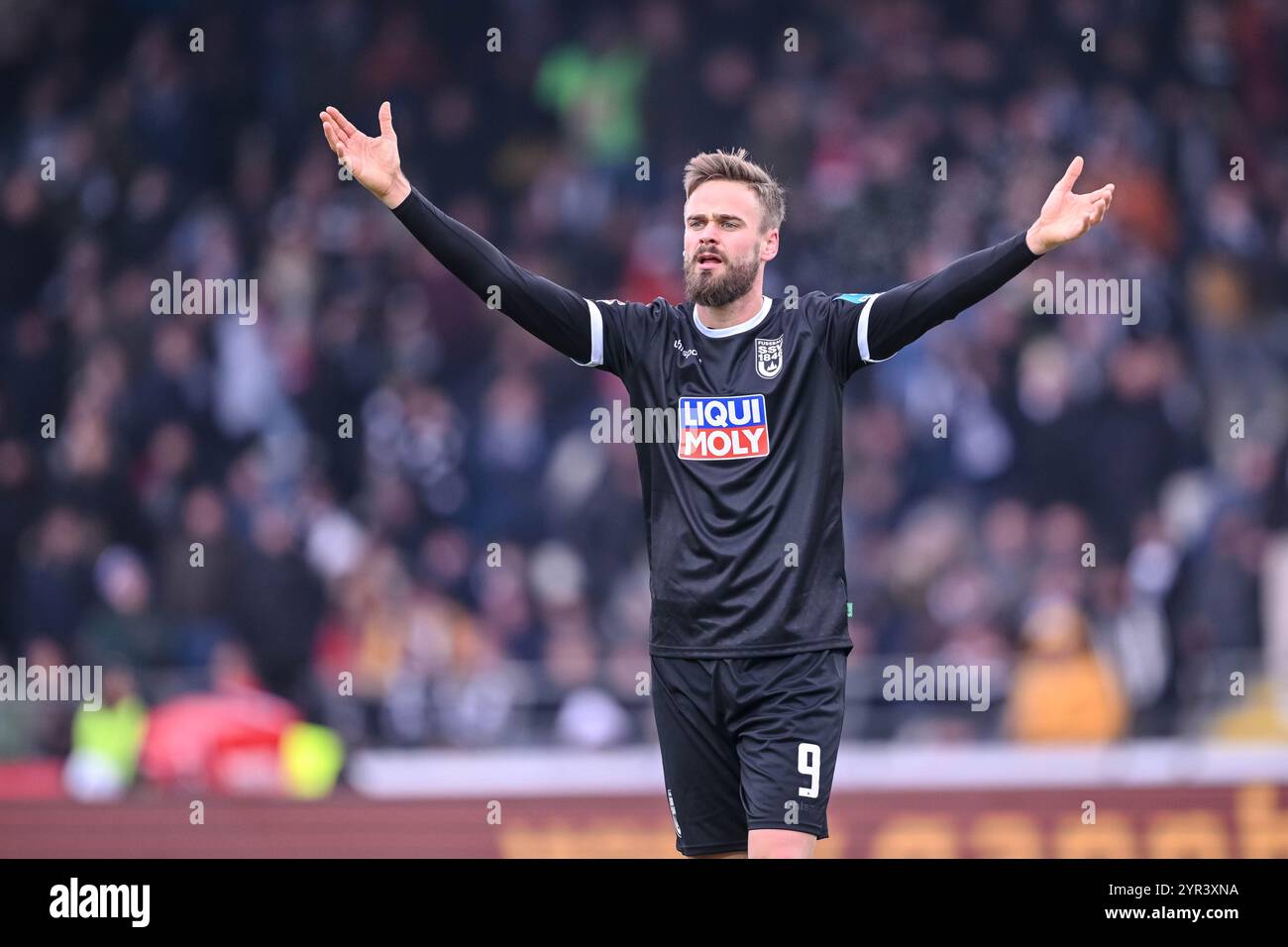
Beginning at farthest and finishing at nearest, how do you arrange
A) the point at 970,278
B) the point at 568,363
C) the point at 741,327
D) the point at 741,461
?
the point at 568,363, the point at 741,327, the point at 741,461, the point at 970,278

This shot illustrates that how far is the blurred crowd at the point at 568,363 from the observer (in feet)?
34.7

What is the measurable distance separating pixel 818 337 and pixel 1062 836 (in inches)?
168

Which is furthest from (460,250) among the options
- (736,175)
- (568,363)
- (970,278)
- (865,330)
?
(568,363)

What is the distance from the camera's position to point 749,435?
5637 millimetres

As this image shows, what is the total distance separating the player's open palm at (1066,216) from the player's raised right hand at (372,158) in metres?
1.87

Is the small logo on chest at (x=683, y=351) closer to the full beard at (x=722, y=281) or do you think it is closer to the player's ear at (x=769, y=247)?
the full beard at (x=722, y=281)

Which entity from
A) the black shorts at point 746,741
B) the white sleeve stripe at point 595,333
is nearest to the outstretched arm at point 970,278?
the white sleeve stripe at point 595,333

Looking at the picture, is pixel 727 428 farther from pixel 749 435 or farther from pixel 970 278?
pixel 970 278

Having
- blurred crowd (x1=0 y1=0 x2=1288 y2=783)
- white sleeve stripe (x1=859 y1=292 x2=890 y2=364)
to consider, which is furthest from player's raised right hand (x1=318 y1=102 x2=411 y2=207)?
blurred crowd (x1=0 y1=0 x2=1288 y2=783)

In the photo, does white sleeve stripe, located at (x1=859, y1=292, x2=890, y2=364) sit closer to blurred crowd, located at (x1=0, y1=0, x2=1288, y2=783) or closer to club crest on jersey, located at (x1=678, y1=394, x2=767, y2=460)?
club crest on jersey, located at (x1=678, y1=394, x2=767, y2=460)

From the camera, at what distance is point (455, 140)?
13039 millimetres

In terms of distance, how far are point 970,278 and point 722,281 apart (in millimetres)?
731

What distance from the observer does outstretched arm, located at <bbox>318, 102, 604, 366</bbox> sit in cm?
561

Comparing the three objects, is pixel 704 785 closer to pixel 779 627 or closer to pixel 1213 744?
pixel 779 627
